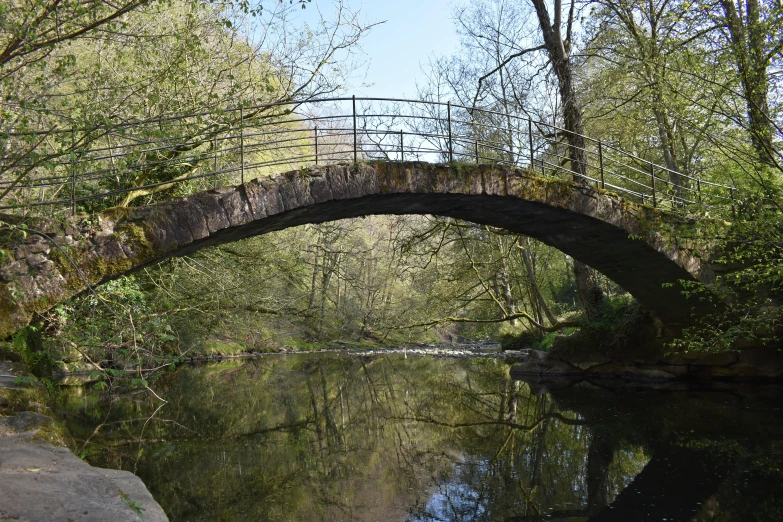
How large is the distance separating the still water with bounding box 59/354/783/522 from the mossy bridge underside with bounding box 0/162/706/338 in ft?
6.99

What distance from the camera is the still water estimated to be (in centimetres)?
547

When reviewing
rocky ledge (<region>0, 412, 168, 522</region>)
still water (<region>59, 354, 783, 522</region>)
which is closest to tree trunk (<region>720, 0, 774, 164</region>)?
still water (<region>59, 354, 783, 522</region>)

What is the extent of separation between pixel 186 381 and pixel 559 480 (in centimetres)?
1129

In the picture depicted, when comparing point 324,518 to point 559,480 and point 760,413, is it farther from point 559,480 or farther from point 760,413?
point 760,413

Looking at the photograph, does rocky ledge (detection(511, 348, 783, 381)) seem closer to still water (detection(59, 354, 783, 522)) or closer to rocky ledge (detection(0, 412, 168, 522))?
still water (detection(59, 354, 783, 522))

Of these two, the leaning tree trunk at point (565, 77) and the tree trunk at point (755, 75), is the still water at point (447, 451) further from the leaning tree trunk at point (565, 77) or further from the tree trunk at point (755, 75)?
the leaning tree trunk at point (565, 77)

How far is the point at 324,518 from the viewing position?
5266mm

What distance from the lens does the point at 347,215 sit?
998cm

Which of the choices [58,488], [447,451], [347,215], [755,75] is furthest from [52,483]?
[755,75]

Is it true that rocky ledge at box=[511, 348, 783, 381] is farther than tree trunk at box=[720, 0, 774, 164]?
Yes

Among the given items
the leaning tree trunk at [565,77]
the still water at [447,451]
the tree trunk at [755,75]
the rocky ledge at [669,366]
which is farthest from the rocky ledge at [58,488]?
the rocky ledge at [669,366]

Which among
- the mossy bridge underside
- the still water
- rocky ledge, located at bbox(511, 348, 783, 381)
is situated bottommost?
the still water

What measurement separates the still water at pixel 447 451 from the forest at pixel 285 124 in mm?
1176

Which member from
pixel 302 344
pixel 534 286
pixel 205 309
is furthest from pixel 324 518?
pixel 302 344
